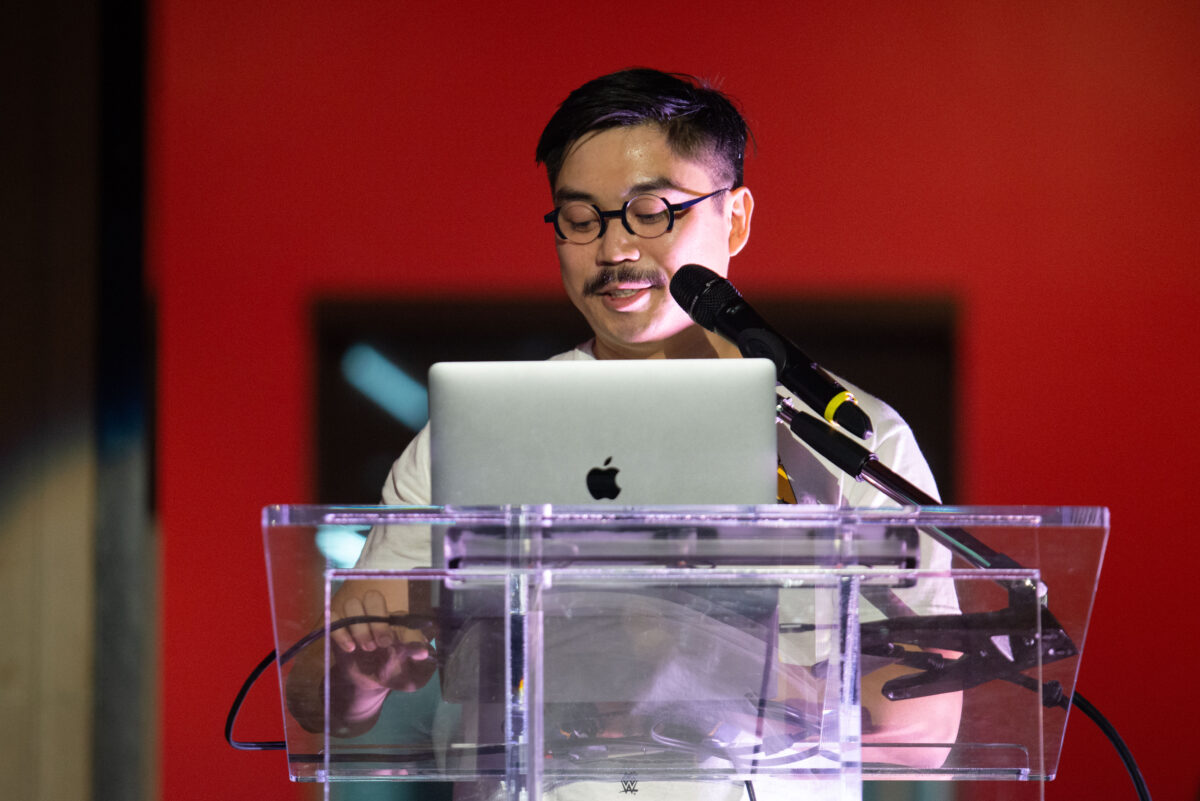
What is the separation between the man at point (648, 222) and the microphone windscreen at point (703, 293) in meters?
0.70

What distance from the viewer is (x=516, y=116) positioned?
8.94ft

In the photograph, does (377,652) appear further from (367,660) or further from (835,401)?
(835,401)

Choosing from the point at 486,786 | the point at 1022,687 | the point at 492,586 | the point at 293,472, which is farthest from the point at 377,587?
the point at 293,472

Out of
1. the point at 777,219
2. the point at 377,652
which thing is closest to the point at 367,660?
the point at 377,652

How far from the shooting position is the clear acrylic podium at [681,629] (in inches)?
36.7

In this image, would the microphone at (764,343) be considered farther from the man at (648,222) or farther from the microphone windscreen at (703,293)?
the man at (648,222)

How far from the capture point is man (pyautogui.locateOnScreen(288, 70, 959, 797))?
6.77 feet

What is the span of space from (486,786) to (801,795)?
1.16 feet

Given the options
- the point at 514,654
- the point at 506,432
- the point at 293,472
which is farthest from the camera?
the point at 293,472

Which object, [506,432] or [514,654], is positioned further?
[506,432]

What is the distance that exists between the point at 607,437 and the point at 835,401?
0.77ft

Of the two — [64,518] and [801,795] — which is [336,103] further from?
[801,795]

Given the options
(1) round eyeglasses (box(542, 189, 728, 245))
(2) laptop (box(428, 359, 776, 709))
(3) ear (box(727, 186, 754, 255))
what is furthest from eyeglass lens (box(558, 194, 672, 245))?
(2) laptop (box(428, 359, 776, 709))

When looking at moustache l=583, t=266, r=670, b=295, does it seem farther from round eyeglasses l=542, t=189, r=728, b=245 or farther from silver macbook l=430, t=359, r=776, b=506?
silver macbook l=430, t=359, r=776, b=506
